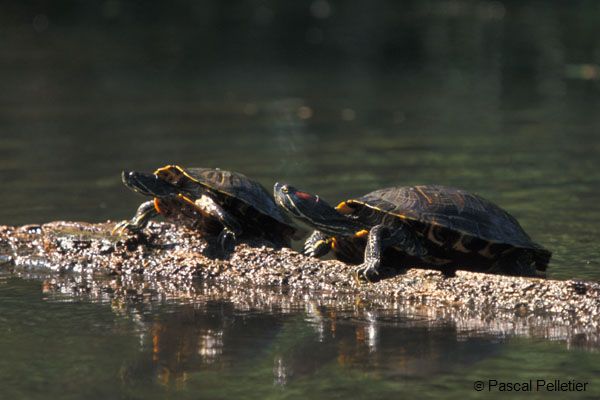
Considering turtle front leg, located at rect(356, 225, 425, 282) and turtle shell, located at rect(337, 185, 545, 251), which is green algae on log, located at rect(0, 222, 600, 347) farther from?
turtle shell, located at rect(337, 185, 545, 251)

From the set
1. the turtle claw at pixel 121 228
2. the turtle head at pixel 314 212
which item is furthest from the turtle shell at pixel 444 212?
the turtle claw at pixel 121 228

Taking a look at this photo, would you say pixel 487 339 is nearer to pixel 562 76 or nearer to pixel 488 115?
pixel 488 115

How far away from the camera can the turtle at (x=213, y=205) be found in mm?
6730

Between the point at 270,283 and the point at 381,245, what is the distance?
2.62ft

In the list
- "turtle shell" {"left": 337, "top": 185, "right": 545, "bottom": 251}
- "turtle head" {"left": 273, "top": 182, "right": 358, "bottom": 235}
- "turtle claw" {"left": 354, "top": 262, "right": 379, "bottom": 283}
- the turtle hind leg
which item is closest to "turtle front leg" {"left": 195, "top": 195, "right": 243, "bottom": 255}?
"turtle head" {"left": 273, "top": 182, "right": 358, "bottom": 235}

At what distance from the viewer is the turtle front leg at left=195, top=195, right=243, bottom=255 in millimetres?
6652

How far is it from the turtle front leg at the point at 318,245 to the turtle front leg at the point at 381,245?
534mm

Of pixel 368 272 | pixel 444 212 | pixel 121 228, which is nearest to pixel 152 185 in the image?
pixel 121 228

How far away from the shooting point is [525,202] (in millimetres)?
9258

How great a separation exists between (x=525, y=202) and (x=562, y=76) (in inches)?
406

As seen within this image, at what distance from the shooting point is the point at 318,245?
268 inches

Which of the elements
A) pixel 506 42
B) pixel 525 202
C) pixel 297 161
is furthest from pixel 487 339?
pixel 506 42

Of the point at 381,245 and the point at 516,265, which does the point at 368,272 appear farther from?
the point at 516,265

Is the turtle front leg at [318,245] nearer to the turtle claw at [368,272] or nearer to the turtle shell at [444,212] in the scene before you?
the turtle shell at [444,212]
